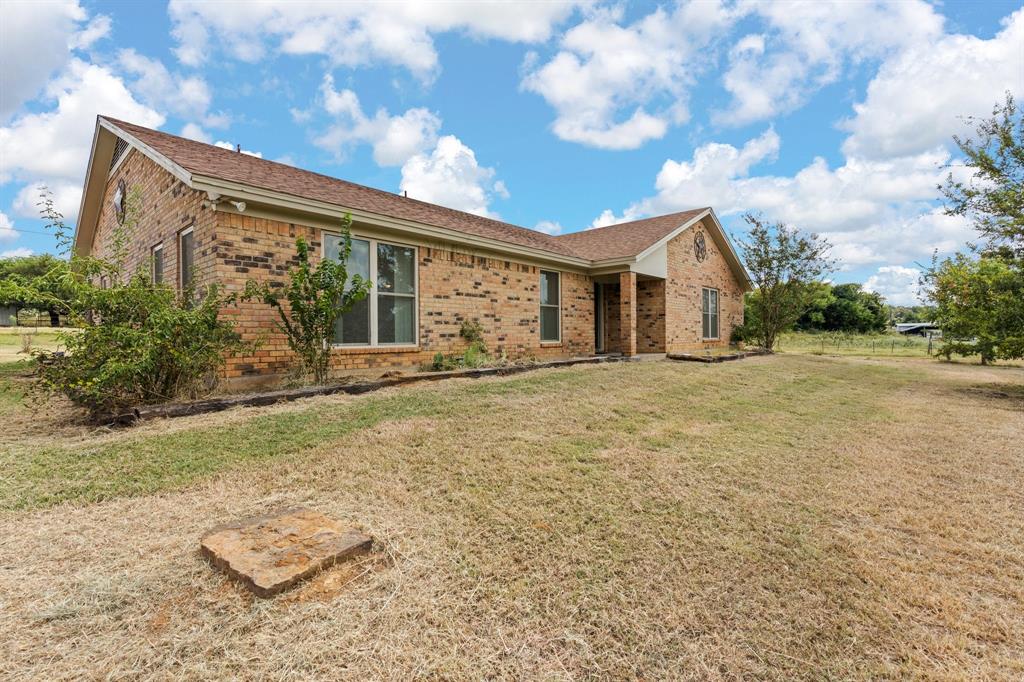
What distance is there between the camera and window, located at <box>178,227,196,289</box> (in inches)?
283

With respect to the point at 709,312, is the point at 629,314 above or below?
below

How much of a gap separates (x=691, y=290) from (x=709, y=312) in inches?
72.5

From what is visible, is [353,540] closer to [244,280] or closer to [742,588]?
[742,588]

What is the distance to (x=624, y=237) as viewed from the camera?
47.8 feet

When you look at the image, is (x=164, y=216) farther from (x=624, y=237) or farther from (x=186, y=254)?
(x=624, y=237)

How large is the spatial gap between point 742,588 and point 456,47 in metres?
14.2

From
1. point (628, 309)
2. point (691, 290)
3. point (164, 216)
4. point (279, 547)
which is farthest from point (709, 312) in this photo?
point (279, 547)

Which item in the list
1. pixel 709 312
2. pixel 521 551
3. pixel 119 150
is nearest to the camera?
pixel 521 551

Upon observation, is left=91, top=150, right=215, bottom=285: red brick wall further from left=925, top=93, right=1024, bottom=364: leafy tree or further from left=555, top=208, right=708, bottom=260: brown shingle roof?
left=925, top=93, right=1024, bottom=364: leafy tree

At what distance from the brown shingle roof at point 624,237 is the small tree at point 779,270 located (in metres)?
2.85

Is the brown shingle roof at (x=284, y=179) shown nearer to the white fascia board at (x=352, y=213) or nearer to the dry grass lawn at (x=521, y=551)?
the white fascia board at (x=352, y=213)

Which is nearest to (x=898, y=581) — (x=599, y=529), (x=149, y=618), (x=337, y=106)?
(x=599, y=529)

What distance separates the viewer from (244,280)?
642cm

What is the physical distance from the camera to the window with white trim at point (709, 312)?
632 inches
